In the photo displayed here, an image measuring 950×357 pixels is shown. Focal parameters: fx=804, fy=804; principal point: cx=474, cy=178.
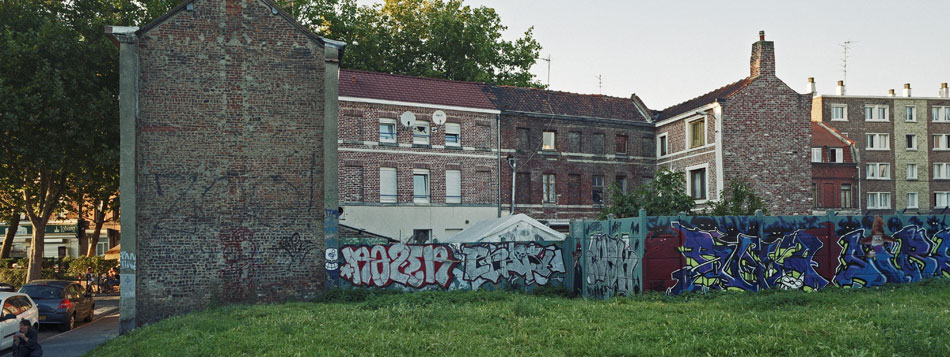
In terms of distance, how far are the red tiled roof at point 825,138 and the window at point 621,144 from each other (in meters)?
20.9

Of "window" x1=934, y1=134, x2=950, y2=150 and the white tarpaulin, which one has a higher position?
"window" x1=934, y1=134, x2=950, y2=150

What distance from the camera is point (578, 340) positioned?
12.6m

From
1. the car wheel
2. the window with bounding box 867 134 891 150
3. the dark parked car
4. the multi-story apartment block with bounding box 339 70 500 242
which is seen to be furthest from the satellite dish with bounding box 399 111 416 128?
the window with bounding box 867 134 891 150

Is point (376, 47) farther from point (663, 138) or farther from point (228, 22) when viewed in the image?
point (228, 22)

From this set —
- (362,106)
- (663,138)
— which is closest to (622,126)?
(663,138)

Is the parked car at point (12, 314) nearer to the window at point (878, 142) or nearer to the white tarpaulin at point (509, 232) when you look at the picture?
the white tarpaulin at point (509, 232)

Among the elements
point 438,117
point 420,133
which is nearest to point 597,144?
point 438,117

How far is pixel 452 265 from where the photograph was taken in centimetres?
2425

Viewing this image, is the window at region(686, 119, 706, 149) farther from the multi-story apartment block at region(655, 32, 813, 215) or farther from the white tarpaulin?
the white tarpaulin

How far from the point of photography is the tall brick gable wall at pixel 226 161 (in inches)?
856

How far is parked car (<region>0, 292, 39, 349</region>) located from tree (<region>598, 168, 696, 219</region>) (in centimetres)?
2038

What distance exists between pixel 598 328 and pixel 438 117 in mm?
25295

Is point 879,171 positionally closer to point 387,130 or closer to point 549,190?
point 549,190

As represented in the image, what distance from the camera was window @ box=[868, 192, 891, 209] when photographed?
63.3 meters
